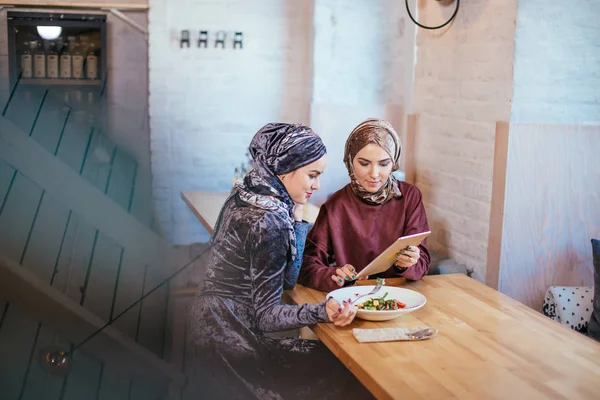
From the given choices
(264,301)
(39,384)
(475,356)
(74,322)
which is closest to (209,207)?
(74,322)

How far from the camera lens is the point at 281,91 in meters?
4.90

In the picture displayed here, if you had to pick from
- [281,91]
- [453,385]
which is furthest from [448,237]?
[281,91]

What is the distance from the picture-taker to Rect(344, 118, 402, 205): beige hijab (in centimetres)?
239

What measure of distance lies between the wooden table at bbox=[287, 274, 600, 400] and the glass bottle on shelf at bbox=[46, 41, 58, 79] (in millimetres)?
3068

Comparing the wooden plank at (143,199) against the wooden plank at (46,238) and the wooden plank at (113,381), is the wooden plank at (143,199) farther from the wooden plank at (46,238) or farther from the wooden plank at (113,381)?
the wooden plank at (113,381)

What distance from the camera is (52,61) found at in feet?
14.7

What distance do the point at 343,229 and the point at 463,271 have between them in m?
0.68

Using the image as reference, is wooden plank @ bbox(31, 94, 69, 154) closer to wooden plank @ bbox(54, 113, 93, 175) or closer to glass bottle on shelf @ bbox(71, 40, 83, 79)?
wooden plank @ bbox(54, 113, 93, 175)

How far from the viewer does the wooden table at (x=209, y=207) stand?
3.54m

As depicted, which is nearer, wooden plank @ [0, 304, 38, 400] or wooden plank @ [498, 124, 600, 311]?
wooden plank @ [0, 304, 38, 400]

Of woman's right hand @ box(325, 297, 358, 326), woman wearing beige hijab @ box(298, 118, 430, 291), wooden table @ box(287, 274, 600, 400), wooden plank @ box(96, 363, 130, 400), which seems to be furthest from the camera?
wooden plank @ box(96, 363, 130, 400)

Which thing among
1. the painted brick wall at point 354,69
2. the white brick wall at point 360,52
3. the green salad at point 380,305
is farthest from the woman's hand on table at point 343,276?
the white brick wall at point 360,52

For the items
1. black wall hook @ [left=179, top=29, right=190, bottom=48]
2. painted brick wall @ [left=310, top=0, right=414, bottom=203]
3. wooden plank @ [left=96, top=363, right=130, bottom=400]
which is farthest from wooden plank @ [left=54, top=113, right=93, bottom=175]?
painted brick wall @ [left=310, top=0, right=414, bottom=203]

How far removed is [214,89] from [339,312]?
3.19 m
